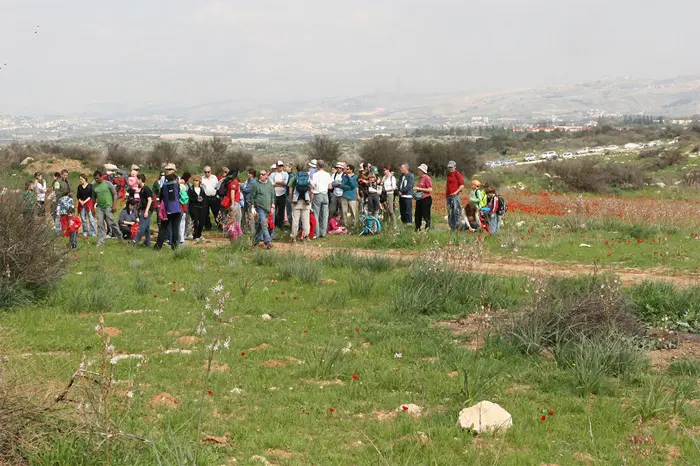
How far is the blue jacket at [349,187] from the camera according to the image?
17.8m

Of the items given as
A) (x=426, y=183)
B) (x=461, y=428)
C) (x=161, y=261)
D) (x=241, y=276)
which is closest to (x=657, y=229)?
(x=426, y=183)

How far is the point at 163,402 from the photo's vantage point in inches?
222

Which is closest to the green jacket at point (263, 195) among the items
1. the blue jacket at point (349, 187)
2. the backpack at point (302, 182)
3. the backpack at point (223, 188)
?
the backpack at point (302, 182)

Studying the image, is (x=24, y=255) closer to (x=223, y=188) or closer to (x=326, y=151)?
(x=223, y=188)

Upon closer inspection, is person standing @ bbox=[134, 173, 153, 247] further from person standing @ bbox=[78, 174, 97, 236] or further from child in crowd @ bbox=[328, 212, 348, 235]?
child in crowd @ bbox=[328, 212, 348, 235]

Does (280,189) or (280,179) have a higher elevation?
(280,179)

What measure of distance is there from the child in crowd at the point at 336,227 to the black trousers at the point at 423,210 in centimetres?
208

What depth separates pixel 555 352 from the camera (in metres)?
7.07

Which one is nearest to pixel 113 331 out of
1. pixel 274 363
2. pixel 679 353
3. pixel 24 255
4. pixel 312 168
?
pixel 274 363

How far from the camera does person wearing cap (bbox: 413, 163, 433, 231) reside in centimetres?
1648

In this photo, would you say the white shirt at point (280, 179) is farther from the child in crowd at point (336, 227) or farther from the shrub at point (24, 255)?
the shrub at point (24, 255)

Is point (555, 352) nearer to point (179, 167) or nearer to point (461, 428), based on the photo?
point (461, 428)

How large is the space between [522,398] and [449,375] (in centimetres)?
83

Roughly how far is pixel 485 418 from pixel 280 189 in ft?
42.0
